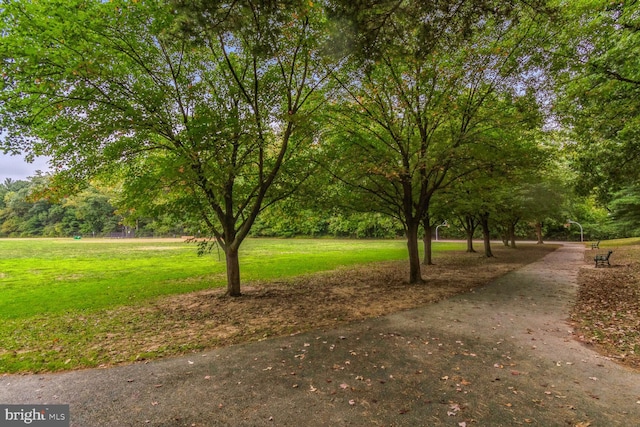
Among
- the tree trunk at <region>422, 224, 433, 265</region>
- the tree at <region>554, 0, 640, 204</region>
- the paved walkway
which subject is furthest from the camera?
the tree trunk at <region>422, 224, 433, 265</region>

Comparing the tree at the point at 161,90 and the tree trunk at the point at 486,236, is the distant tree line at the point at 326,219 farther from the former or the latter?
the tree at the point at 161,90

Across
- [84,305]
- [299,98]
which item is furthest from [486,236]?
[84,305]

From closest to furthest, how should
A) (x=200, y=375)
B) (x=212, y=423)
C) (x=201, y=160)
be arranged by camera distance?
1. (x=212, y=423)
2. (x=200, y=375)
3. (x=201, y=160)

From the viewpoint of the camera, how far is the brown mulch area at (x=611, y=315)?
5.36m

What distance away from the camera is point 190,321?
7742 millimetres

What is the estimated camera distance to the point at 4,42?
21.0 feet

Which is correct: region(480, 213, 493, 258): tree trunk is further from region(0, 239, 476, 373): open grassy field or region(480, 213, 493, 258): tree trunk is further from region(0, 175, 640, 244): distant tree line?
region(0, 239, 476, 373): open grassy field

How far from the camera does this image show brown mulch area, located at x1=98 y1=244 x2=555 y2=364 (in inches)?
247

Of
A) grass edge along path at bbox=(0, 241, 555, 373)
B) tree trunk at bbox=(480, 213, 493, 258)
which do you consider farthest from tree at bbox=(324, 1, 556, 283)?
tree trunk at bbox=(480, 213, 493, 258)

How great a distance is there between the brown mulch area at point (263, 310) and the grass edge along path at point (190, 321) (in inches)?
0.8

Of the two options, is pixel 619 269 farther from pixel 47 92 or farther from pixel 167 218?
pixel 47 92

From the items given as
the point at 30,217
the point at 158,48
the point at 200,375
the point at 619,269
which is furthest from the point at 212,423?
the point at 30,217

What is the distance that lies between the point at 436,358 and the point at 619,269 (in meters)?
15.0

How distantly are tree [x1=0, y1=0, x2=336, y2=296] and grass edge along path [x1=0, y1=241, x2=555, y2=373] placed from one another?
230 cm
